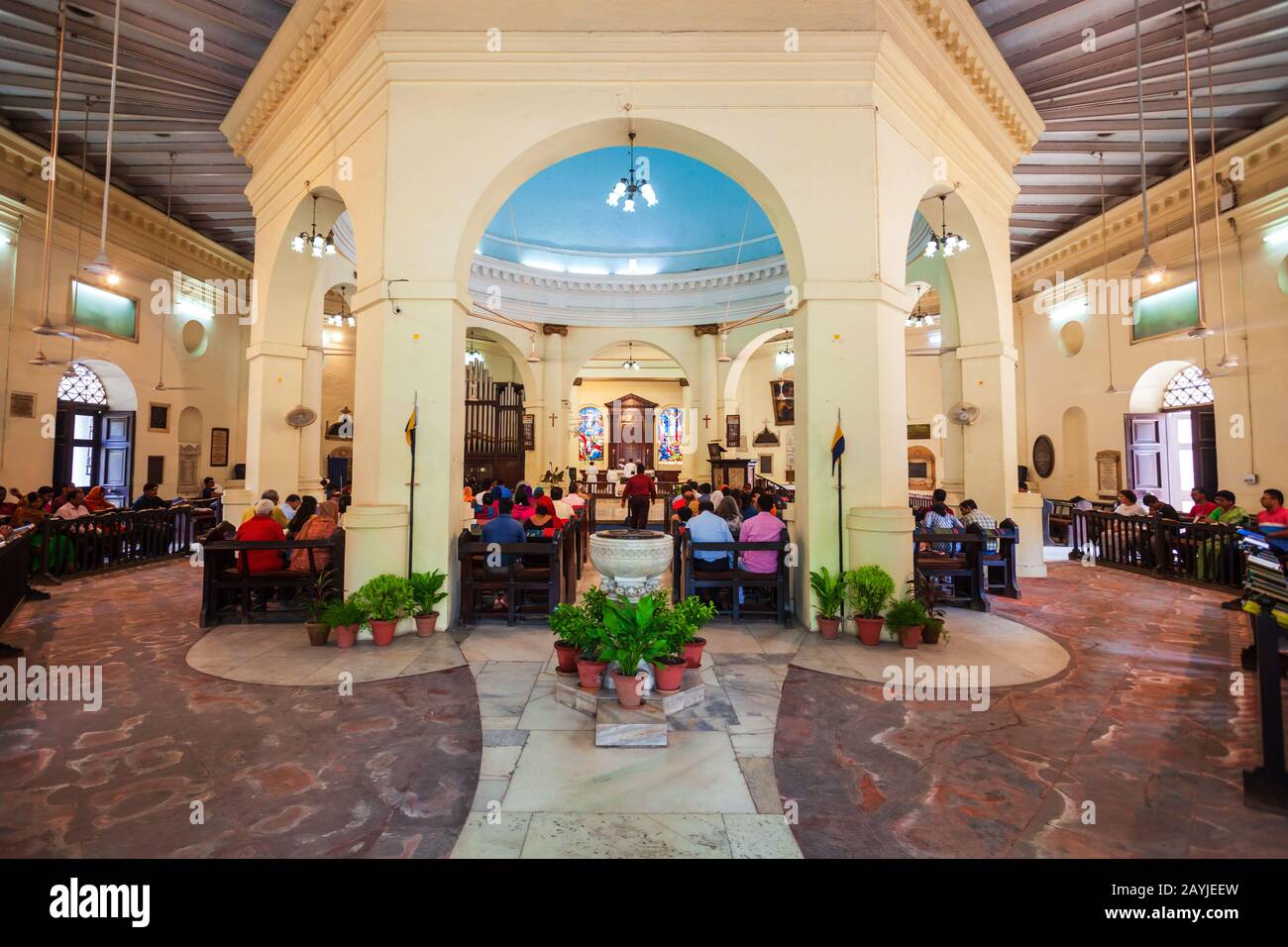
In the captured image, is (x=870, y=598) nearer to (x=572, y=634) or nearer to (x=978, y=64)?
(x=572, y=634)

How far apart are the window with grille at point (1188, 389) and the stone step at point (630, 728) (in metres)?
12.6

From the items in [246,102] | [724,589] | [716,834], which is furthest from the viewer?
[246,102]

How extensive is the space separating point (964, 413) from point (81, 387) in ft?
51.9

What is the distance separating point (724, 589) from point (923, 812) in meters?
3.72

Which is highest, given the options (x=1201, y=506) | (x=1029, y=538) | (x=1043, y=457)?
(x=1043, y=457)

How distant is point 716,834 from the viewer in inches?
95.1

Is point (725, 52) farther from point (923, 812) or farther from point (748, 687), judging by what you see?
point (923, 812)

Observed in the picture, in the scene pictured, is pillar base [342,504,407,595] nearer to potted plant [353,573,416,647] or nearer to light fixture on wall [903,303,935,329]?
potted plant [353,573,416,647]

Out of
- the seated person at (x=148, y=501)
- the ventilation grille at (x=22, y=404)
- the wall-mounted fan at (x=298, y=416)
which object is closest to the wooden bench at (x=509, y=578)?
the wall-mounted fan at (x=298, y=416)

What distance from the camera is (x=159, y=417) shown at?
38.7 feet

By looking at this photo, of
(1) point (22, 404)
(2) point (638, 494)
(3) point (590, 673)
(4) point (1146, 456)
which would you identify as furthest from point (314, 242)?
(4) point (1146, 456)

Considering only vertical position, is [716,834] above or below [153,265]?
below

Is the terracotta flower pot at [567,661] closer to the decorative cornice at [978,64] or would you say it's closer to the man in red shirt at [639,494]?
the man in red shirt at [639,494]

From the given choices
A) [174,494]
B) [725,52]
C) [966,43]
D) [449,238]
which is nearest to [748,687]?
[449,238]
